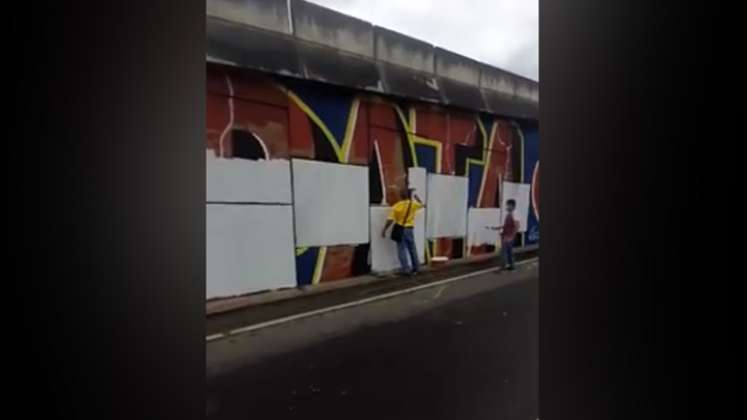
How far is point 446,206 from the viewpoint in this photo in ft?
34.6

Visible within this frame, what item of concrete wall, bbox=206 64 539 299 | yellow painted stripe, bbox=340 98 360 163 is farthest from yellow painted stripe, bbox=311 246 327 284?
yellow painted stripe, bbox=340 98 360 163

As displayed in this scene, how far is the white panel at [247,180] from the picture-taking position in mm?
6613

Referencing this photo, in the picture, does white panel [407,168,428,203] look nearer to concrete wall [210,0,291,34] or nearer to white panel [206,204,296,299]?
white panel [206,204,296,299]

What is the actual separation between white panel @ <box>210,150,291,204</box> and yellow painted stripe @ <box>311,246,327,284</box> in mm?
976

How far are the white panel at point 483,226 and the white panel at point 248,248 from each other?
191 inches

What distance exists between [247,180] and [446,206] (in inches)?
186

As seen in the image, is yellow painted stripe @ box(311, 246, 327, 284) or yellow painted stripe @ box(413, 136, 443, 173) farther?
yellow painted stripe @ box(413, 136, 443, 173)

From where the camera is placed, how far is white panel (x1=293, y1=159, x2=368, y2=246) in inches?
301
